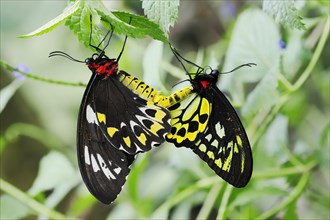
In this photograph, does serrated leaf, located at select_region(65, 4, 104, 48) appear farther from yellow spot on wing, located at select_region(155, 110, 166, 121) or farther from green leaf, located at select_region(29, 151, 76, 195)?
green leaf, located at select_region(29, 151, 76, 195)

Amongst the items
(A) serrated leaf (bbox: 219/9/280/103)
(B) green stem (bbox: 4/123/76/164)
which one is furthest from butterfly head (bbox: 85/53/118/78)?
(B) green stem (bbox: 4/123/76/164)

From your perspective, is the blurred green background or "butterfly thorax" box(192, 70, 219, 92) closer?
"butterfly thorax" box(192, 70, 219, 92)

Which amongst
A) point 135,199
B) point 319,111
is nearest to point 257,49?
point 135,199

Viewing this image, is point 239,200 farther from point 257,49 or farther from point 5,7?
point 5,7

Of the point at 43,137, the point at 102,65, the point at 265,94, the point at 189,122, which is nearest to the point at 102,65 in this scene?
the point at 102,65

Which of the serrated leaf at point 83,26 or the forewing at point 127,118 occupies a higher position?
the serrated leaf at point 83,26

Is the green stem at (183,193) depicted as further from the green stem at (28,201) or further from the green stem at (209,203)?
the green stem at (28,201)

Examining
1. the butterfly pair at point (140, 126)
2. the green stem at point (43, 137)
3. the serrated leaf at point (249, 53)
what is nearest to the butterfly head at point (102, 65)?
the butterfly pair at point (140, 126)
